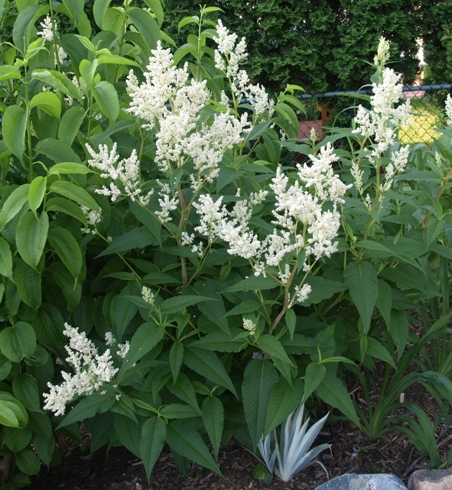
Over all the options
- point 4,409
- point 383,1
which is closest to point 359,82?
point 383,1

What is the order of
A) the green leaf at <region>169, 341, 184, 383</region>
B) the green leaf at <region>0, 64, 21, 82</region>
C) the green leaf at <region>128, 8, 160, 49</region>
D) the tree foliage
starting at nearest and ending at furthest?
1. the green leaf at <region>0, 64, 21, 82</region>
2. the green leaf at <region>169, 341, 184, 383</region>
3. the green leaf at <region>128, 8, 160, 49</region>
4. the tree foliage

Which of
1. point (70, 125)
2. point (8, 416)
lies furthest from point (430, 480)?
point (70, 125)

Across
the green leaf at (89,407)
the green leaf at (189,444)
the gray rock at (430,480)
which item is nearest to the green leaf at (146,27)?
the green leaf at (89,407)

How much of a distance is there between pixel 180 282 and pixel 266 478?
819 millimetres

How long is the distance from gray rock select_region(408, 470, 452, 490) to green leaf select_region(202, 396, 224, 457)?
727mm

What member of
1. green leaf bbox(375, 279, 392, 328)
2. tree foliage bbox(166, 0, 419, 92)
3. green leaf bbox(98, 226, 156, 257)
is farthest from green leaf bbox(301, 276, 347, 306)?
tree foliage bbox(166, 0, 419, 92)

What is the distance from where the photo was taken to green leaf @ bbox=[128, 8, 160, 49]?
2174mm

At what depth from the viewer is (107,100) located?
1.96 metres

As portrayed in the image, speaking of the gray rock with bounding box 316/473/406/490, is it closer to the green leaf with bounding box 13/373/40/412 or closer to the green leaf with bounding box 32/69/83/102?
the green leaf with bounding box 13/373/40/412

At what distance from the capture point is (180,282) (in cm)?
219

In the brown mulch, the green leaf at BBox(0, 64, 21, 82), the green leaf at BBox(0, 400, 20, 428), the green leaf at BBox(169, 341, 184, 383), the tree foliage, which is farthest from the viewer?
the tree foliage

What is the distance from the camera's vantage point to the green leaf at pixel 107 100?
195cm

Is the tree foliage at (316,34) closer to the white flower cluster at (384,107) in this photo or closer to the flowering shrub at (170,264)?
the flowering shrub at (170,264)

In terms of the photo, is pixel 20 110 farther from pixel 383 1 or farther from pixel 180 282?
pixel 383 1
